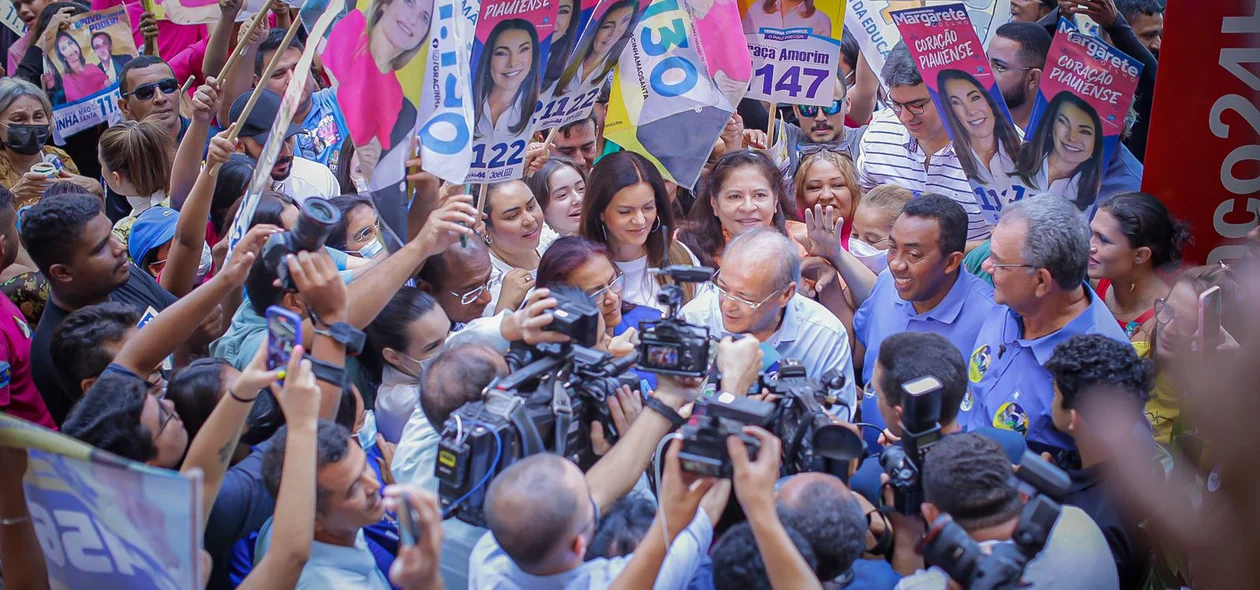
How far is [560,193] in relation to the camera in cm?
566

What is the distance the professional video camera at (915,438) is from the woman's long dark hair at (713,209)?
2589 mm

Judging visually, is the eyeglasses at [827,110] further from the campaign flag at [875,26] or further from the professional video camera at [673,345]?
the professional video camera at [673,345]

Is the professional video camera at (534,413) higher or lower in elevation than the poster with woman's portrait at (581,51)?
lower

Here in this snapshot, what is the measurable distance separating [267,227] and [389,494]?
5.22 ft

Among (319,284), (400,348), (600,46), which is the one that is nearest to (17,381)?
(400,348)

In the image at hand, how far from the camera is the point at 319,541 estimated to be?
2.92 meters

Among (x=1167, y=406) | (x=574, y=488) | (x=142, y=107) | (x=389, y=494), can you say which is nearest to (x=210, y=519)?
(x=389, y=494)

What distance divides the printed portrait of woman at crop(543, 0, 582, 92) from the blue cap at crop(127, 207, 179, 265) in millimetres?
2010

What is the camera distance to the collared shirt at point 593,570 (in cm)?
266

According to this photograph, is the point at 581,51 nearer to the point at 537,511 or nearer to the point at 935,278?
the point at 935,278

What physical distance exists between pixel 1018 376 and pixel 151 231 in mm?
4189

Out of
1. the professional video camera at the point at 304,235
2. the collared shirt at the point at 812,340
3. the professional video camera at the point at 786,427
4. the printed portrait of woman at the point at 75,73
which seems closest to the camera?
the professional video camera at the point at 786,427

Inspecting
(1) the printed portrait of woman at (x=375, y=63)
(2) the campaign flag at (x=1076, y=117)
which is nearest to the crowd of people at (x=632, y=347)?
(2) the campaign flag at (x=1076, y=117)

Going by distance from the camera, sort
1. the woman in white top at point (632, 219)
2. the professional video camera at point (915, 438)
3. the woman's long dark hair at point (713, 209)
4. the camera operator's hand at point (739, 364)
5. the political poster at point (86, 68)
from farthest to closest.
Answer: the political poster at point (86, 68), the woman's long dark hair at point (713, 209), the woman in white top at point (632, 219), the camera operator's hand at point (739, 364), the professional video camera at point (915, 438)
